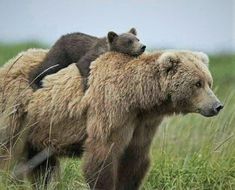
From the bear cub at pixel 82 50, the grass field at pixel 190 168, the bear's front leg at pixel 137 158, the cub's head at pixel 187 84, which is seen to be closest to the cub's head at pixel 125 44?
the bear cub at pixel 82 50

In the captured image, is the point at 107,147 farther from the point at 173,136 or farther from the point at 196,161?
the point at 173,136

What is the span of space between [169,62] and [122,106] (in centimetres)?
55

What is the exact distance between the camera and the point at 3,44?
18203 mm

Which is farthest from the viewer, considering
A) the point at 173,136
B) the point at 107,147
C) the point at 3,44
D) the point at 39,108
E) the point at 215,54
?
the point at 215,54

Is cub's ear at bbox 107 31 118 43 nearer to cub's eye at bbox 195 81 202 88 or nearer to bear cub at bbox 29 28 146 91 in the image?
bear cub at bbox 29 28 146 91

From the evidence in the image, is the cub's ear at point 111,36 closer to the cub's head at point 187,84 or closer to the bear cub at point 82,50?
the bear cub at point 82,50

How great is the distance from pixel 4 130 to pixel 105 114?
1.13 meters

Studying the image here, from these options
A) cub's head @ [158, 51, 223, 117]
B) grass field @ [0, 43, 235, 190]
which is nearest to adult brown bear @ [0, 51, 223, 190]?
cub's head @ [158, 51, 223, 117]

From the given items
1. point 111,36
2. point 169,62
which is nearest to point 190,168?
point 169,62

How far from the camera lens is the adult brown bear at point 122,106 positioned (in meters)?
6.91

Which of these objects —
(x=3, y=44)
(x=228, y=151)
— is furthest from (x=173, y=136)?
(x=3, y=44)

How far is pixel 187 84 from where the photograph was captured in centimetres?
691

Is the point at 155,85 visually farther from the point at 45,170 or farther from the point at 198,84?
the point at 45,170

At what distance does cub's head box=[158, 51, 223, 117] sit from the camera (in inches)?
272
